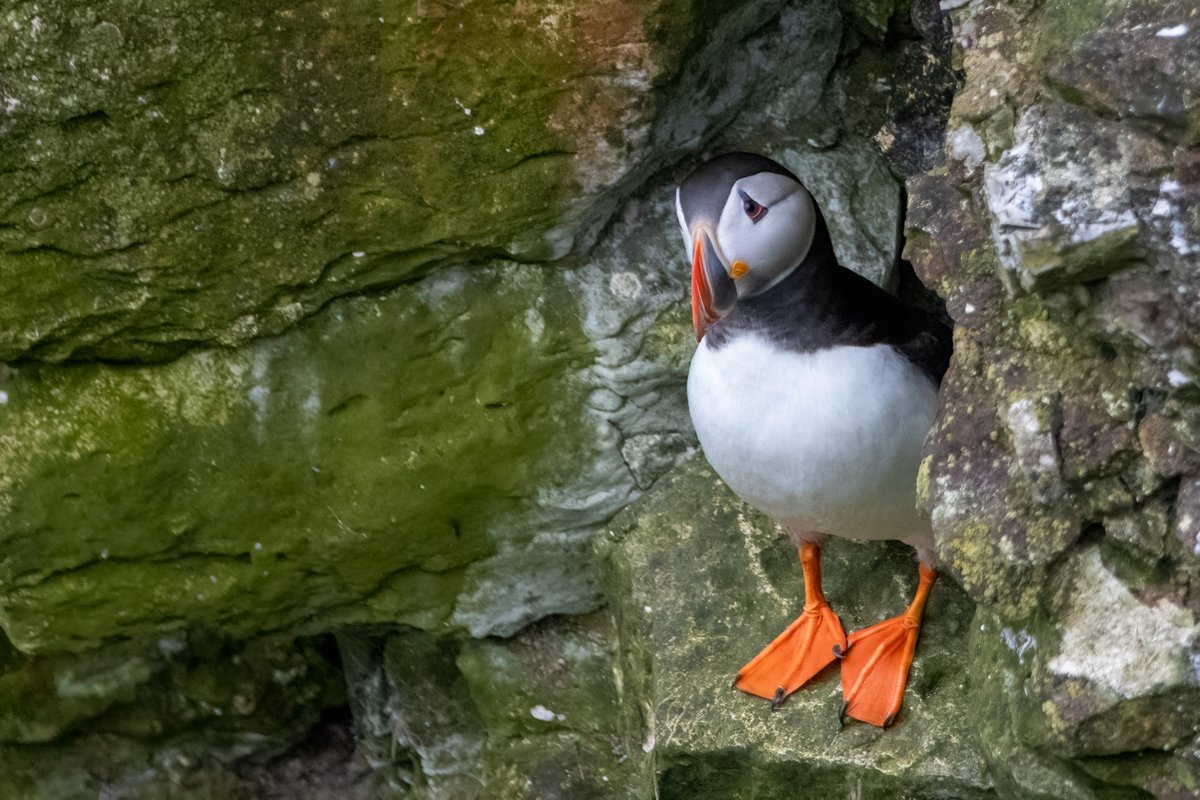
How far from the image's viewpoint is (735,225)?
7.98 feet

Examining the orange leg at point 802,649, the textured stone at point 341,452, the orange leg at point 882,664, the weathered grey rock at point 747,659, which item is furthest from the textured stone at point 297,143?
the orange leg at point 882,664

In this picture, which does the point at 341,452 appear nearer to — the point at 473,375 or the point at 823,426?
the point at 473,375

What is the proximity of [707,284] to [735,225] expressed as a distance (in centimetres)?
13

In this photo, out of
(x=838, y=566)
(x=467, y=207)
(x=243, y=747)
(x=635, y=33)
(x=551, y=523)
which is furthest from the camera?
(x=243, y=747)

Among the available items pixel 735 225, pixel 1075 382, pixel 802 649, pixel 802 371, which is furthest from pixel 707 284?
pixel 802 649

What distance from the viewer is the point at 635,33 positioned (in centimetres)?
260

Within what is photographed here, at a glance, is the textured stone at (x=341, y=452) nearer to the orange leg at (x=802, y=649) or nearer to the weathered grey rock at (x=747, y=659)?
the weathered grey rock at (x=747, y=659)

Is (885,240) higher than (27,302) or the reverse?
Answer: the reverse

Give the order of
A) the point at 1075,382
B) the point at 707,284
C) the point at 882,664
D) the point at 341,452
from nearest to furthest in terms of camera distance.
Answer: the point at 1075,382 < the point at 707,284 < the point at 882,664 < the point at 341,452

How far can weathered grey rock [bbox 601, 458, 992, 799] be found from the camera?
8.38 feet

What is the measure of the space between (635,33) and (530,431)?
0.97 meters

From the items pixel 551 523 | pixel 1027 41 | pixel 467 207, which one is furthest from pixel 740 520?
pixel 1027 41

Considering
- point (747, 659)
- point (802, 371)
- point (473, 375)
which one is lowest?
point (747, 659)

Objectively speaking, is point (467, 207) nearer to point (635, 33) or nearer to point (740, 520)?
point (635, 33)
